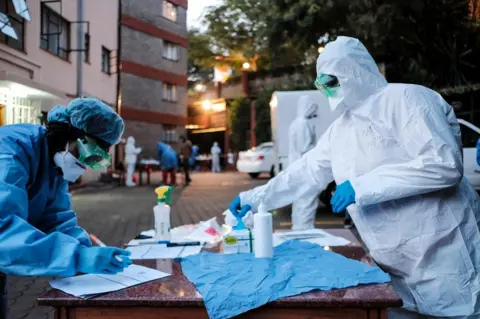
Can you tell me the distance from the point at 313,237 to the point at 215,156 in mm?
20812

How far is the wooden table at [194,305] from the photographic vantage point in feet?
5.29

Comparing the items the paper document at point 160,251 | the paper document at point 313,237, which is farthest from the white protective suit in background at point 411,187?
the paper document at point 160,251

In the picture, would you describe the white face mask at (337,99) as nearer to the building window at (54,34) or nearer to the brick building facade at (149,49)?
the building window at (54,34)

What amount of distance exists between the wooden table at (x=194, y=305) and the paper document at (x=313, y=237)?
82cm

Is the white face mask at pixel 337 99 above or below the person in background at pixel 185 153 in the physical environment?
above

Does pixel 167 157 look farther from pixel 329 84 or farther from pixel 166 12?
pixel 329 84

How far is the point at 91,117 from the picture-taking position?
79.8 inches

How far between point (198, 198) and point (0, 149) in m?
9.97

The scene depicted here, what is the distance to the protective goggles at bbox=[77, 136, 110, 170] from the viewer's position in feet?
6.76

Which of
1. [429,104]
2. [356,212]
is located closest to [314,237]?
[356,212]

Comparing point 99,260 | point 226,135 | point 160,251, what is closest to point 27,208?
point 99,260

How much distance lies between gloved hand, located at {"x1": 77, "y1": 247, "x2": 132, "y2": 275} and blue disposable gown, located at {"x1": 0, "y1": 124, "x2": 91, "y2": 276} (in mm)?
34

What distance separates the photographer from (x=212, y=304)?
1.61 metres

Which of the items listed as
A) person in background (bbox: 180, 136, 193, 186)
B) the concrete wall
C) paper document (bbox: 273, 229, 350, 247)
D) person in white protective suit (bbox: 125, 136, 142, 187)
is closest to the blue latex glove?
paper document (bbox: 273, 229, 350, 247)
